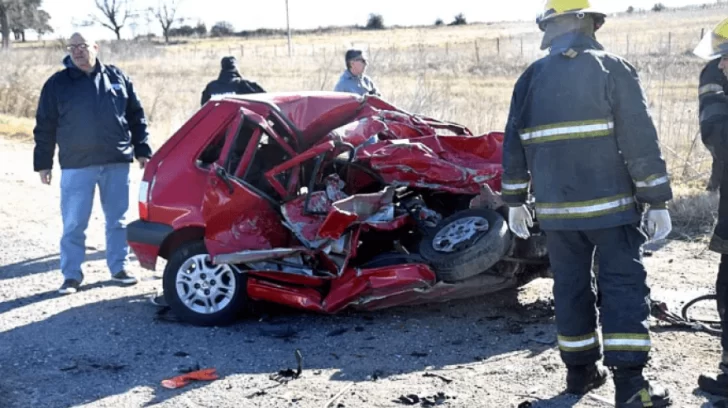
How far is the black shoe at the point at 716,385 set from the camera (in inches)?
180

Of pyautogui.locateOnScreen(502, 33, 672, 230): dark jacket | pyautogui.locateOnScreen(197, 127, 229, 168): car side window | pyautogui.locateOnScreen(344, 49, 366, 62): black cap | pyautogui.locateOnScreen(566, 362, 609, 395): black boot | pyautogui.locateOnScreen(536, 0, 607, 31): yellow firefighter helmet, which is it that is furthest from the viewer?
pyautogui.locateOnScreen(344, 49, 366, 62): black cap

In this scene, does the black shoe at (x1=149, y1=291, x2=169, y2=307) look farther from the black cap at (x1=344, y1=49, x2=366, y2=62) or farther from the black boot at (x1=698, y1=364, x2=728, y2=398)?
the black boot at (x1=698, y1=364, x2=728, y2=398)

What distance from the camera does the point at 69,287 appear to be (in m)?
7.40

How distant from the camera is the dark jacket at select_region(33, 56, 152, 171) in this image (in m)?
7.26

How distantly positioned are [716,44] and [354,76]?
5.56 metres

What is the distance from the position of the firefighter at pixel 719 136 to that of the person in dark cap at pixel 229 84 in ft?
18.4

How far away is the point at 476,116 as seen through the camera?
13.3 metres

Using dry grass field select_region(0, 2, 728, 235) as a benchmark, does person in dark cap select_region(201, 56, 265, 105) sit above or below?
above

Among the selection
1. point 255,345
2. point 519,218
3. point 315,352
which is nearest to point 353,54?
point 255,345

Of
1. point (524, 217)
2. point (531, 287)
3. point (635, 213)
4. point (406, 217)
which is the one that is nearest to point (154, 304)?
point (406, 217)

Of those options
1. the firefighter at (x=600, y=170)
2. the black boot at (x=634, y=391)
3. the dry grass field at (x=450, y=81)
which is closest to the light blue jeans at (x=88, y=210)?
the firefighter at (x=600, y=170)

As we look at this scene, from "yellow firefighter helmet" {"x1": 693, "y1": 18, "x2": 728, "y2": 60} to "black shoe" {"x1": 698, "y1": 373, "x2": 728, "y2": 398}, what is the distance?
5.15 ft

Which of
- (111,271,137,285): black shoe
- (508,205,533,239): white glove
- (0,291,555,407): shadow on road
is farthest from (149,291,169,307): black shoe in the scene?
(508,205,533,239): white glove

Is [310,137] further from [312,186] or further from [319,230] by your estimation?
[319,230]
